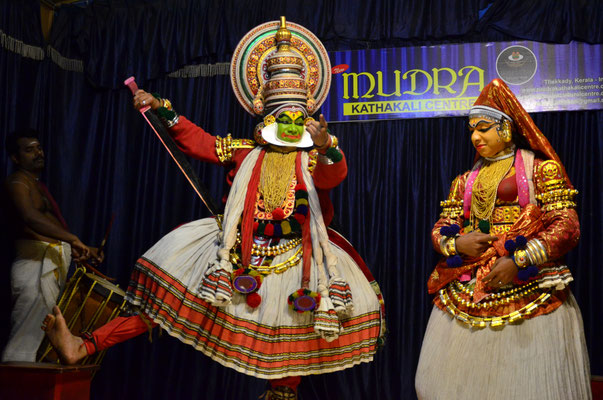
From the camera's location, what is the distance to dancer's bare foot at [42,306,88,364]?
370 cm

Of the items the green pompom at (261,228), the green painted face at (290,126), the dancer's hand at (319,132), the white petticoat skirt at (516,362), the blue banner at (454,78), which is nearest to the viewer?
the white petticoat skirt at (516,362)

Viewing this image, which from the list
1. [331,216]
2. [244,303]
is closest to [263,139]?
[331,216]

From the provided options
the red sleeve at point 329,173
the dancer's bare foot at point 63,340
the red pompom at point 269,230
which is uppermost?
the red sleeve at point 329,173

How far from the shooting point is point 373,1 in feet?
16.6

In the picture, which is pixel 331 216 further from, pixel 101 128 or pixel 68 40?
pixel 68 40

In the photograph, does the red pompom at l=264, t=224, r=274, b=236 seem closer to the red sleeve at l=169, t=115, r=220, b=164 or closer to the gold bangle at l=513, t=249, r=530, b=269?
the red sleeve at l=169, t=115, r=220, b=164

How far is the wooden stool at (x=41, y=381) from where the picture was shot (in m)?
3.65

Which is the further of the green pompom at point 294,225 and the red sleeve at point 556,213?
the green pompom at point 294,225

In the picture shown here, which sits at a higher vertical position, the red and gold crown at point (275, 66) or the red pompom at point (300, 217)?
the red and gold crown at point (275, 66)

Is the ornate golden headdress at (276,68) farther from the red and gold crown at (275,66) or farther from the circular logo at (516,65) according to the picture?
the circular logo at (516,65)

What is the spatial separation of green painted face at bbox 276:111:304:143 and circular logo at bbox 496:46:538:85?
1.71 metres

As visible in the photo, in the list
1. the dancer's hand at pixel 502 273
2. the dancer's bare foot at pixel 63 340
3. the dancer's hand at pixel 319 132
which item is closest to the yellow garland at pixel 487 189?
the dancer's hand at pixel 502 273

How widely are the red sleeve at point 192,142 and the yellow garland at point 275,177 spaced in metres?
0.36

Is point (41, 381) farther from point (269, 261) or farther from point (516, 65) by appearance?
point (516, 65)
